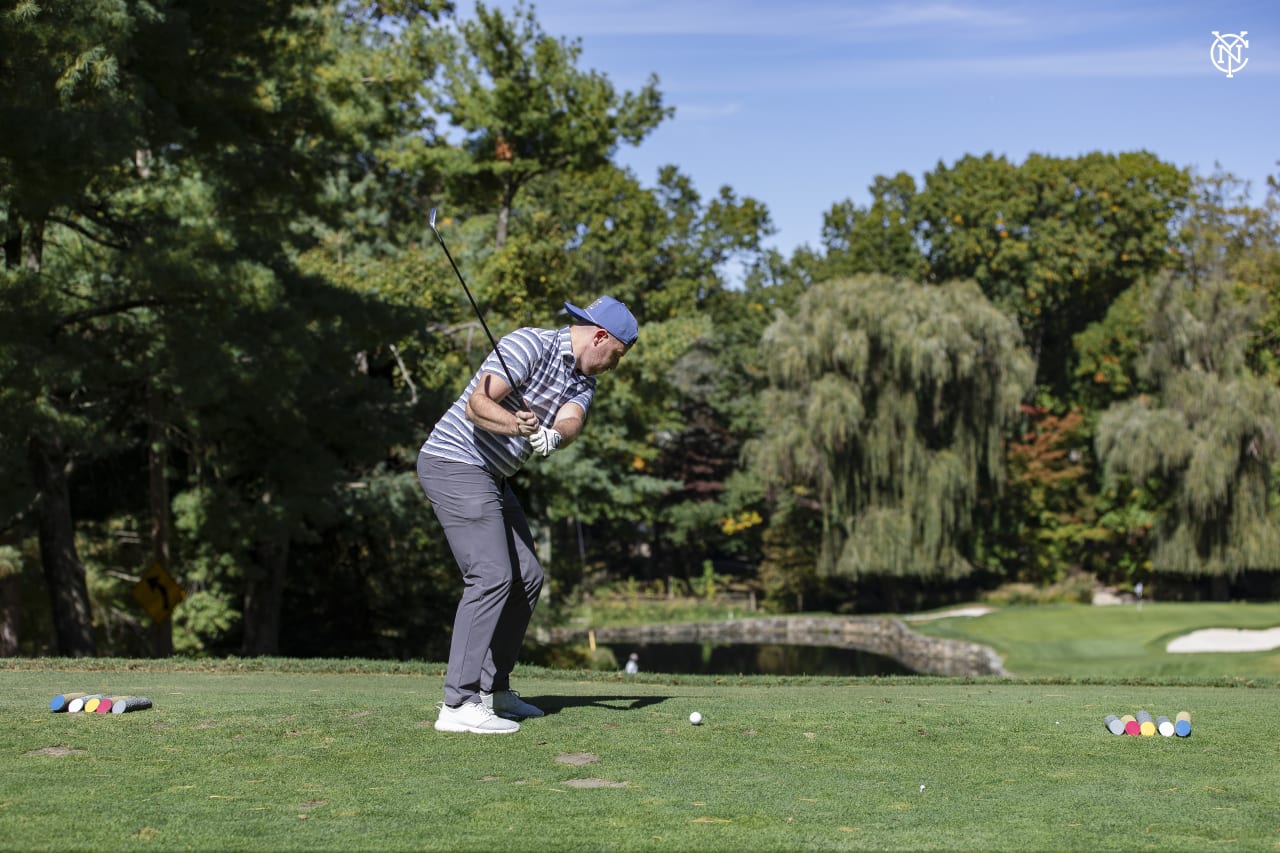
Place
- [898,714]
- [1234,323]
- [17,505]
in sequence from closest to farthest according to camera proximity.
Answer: [898,714] < [17,505] < [1234,323]

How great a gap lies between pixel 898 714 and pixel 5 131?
35.4ft

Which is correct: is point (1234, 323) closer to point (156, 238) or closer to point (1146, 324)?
point (1146, 324)

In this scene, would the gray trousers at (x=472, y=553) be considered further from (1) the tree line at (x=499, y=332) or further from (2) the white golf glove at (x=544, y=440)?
(1) the tree line at (x=499, y=332)

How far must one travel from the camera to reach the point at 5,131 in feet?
44.5

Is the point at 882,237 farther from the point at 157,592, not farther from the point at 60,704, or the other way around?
the point at 60,704

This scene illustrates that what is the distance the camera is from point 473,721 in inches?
248

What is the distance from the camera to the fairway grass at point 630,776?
4.42 meters

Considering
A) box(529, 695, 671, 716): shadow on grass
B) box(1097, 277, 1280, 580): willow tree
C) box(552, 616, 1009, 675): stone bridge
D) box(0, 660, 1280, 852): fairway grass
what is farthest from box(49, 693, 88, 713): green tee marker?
box(1097, 277, 1280, 580): willow tree

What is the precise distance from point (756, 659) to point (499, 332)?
1500 cm

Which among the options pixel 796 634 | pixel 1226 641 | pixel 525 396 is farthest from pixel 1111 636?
pixel 525 396

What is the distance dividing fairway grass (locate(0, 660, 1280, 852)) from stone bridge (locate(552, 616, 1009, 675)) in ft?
107

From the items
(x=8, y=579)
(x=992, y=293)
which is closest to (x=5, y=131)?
(x=8, y=579)

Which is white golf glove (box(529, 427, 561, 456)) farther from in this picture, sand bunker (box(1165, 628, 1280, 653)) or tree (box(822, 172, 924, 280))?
tree (box(822, 172, 924, 280))

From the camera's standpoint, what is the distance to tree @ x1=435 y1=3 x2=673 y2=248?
28859mm
